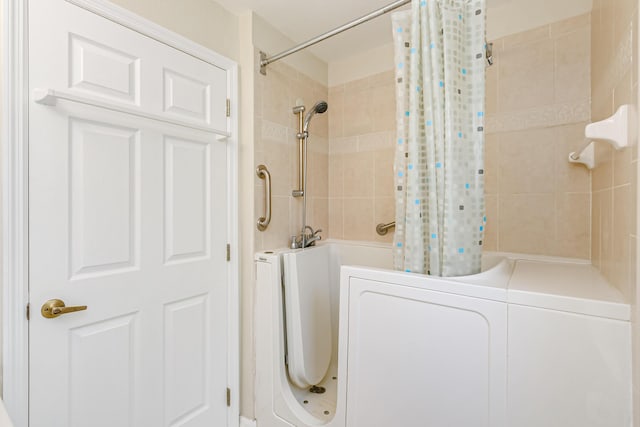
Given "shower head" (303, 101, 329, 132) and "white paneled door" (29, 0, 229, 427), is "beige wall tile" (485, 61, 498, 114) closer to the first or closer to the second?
"shower head" (303, 101, 329, 132)

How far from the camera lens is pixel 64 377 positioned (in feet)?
3.55

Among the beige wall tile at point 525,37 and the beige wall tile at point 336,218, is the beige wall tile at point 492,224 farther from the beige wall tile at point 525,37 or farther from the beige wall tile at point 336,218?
the beige wall tile at point 336,218

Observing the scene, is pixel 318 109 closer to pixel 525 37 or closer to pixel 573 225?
pixel 525 37

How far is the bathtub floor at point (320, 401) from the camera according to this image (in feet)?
5.22

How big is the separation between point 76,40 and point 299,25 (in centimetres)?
121

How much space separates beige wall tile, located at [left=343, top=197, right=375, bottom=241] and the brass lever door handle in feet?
5.55

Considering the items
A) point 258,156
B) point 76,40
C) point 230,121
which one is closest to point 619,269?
point 258,156

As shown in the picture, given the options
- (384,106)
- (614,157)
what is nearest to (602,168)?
(614,157)

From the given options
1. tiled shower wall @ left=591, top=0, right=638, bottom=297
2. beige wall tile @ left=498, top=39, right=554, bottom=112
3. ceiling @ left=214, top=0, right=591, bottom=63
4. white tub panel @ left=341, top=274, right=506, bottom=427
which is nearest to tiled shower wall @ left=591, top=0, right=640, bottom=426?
tiled shower wall @ left=591, top=0, right=638, bottom=297

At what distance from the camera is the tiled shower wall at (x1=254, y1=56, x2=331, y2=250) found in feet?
5.74

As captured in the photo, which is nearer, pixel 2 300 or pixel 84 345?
pixel 2 300

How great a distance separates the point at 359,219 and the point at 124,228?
4.98 feet

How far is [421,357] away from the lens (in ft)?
3.45

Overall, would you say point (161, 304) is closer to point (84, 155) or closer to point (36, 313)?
point (36, 313)
